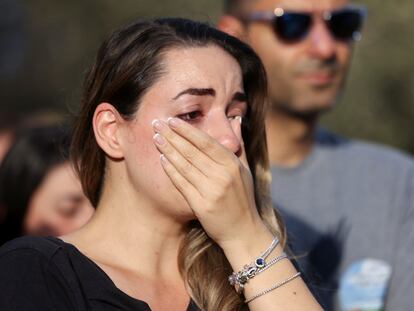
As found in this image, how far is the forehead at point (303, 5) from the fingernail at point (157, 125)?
7.02 feet

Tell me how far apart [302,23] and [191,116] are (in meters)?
2.07

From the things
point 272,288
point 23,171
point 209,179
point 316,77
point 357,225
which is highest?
point 209,179

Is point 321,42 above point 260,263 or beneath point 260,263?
above

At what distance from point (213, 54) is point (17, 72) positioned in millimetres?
11498

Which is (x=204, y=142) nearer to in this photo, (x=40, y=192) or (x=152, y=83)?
(x=152, y=83)

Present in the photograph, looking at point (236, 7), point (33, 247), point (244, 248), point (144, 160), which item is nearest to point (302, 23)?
point (236, 7)

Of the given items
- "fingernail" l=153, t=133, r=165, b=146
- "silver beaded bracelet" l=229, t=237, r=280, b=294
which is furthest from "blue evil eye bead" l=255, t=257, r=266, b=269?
"fingernail" l=153, t=133, r=165, b=146

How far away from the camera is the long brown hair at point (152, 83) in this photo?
3.26 metres

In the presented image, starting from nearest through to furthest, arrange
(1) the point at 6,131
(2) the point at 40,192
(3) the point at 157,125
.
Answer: (3) the point at 157,125 → (2) the point at 40,192 → (1) the point at 6,131

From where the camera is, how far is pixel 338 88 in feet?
17.1

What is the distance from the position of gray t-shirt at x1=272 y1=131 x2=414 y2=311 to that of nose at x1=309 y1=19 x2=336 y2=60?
551 mm

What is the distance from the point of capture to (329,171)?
4957mm

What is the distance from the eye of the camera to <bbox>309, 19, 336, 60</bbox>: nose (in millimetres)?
5129

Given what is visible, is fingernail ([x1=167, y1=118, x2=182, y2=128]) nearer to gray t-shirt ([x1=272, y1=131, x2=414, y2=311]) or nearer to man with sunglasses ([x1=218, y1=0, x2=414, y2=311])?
man with sunglasses ([x1=218, y1=0, x2=414, y2=311])
